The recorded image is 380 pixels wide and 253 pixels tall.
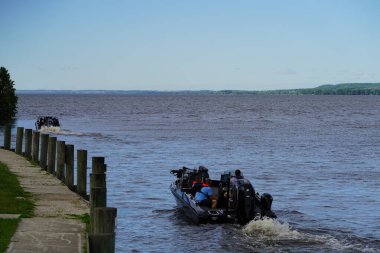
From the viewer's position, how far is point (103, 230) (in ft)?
37.8

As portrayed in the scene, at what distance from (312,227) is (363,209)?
13.5 ft

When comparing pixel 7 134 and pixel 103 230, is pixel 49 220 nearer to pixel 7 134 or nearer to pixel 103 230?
pixel 103 230

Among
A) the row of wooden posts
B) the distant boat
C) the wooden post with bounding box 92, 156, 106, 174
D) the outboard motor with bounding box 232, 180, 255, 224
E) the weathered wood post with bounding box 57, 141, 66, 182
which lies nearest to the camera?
the row of wooden posts

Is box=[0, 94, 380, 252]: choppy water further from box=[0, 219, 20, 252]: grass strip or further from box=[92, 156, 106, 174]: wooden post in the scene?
box=[0, 219, 20, 252]: grass strip

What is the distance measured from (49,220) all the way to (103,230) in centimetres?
498

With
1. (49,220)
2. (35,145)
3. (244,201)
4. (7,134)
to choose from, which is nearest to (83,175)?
(244,201)

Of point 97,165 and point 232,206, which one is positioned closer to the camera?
point 97,165

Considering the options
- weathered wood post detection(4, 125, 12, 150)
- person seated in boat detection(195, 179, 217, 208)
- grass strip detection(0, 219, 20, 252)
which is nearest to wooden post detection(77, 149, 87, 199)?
person seated in boat detection(195, 179, 217, 208)

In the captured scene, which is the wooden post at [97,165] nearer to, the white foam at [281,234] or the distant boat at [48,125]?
the white foam at [281,234]

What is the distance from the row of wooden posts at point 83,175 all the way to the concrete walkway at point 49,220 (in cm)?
45

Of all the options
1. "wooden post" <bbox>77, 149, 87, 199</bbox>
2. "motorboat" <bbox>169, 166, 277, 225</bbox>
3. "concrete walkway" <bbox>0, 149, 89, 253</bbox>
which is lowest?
"motorboat" <bbox>169, 166, 277, 225</bbox>

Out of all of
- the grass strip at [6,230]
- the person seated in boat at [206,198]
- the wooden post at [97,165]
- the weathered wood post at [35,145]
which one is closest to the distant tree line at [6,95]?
the weathered wood post at [35,145]

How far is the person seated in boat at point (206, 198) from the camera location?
2359cm

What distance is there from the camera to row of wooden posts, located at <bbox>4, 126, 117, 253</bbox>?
1152 cm
